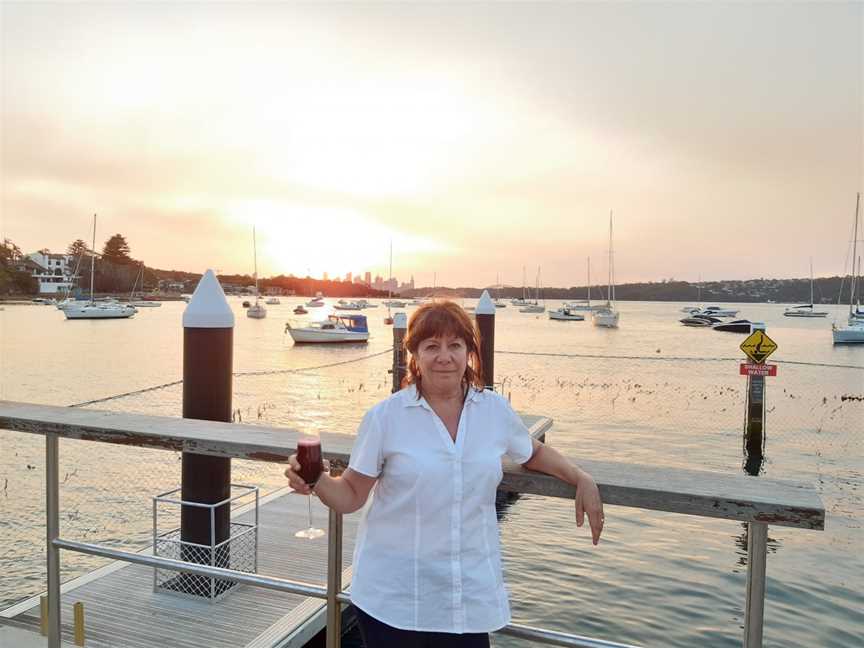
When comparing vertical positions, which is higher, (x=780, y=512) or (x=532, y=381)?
(x=780, y=512)

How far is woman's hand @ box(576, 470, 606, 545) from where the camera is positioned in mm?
1916

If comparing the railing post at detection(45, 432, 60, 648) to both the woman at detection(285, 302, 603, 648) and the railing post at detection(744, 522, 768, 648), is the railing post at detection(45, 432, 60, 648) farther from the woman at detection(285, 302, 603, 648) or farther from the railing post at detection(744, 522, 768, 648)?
the railing post at detection(744, 522, 768, 648)

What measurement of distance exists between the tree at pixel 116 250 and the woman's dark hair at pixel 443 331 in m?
165

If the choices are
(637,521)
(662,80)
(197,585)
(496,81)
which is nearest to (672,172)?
(662,80)

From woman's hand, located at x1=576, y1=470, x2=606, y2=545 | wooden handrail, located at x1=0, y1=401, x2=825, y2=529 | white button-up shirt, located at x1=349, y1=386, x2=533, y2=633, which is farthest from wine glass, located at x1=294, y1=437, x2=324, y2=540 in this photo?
woman's hand, located at x1=576, y1=470, x2=606, y2=545

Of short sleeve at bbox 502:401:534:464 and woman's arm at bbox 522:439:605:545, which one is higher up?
short sleeve at bbox 502:401:534:464

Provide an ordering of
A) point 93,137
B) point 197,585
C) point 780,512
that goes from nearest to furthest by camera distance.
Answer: point 780,512, point 197,585, point 93,137

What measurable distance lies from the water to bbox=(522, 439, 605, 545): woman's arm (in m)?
0.79

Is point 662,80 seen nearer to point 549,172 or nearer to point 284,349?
point 549,172

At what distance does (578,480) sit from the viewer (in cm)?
196

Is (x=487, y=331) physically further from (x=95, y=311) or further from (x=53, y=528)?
(x=95, y=311)

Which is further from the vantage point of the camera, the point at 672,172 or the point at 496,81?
the point at 672,172

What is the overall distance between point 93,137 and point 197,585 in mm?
20459

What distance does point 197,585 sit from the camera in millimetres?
5914
